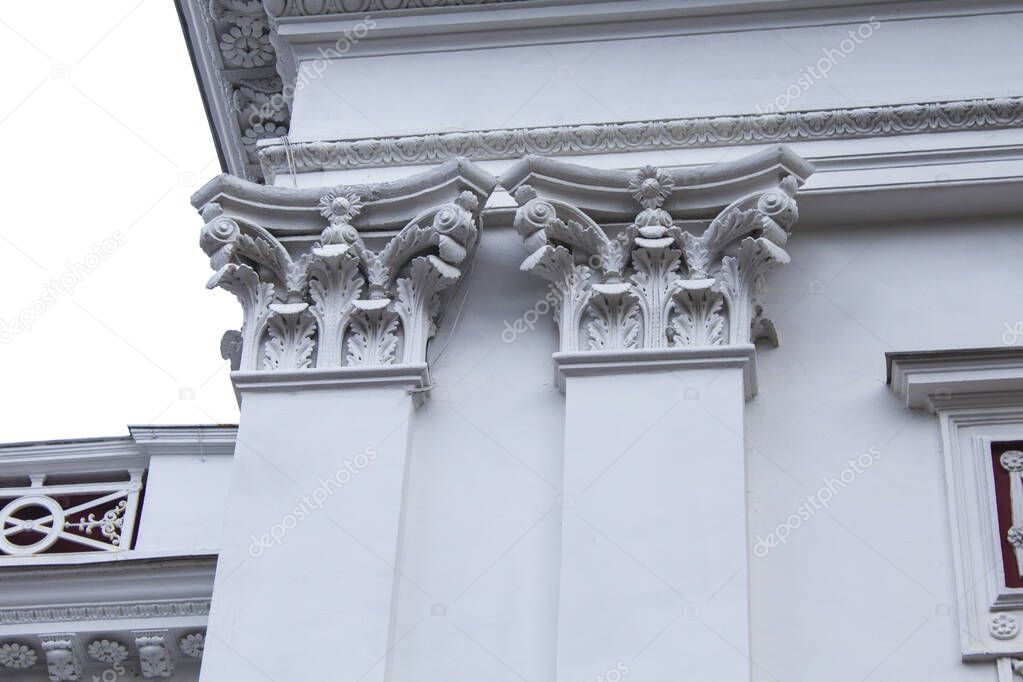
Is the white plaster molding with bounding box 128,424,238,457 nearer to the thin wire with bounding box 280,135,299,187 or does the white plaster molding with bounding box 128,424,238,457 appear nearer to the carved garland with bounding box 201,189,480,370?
the carved garland with bounding box 201,189,480,370

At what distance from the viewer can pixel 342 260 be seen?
11023 millimetres

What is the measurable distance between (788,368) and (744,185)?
991mm

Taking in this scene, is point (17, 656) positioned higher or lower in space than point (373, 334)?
lower

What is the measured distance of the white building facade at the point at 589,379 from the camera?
31.9 feet

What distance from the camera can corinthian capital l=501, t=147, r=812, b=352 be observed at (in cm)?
1068

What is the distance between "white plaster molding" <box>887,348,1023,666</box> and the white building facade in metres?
0.02

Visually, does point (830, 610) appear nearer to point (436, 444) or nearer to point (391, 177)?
point (436, 444)

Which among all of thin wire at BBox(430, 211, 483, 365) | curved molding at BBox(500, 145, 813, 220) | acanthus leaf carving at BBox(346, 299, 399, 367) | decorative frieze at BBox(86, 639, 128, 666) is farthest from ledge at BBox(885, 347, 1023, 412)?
decorative frieze at BBox(86, 639, 128, 666)

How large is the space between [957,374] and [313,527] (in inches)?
129

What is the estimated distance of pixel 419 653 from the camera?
32.0 ft

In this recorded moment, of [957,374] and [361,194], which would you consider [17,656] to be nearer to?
[361,194]

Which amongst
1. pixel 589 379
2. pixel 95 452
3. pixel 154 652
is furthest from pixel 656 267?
pixel 95 452

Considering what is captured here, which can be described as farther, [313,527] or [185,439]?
[185,439]

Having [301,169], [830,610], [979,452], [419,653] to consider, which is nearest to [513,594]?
[419,653]
